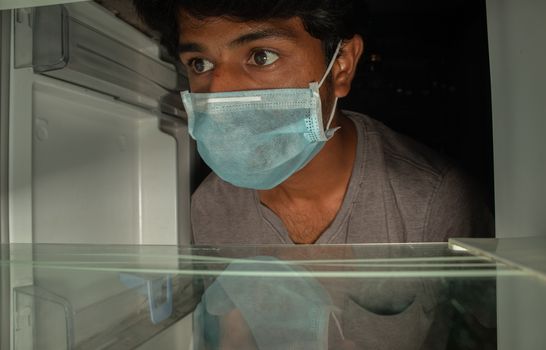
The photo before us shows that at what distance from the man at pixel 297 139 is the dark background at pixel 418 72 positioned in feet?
0.16

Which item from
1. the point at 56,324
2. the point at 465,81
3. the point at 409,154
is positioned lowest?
the point at 56,324

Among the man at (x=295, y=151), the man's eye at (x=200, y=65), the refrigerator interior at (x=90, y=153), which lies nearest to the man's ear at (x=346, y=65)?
the man at (x=295, y=151)

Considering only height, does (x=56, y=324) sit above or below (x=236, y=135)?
below

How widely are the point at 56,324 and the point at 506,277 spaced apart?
0.54 m

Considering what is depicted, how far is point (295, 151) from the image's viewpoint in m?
1.05

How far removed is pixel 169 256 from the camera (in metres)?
0.74

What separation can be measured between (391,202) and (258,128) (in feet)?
1.56

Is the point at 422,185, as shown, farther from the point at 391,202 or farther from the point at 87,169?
the point at 87,169

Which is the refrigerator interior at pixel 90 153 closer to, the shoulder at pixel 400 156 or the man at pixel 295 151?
the man at pixel 295 151

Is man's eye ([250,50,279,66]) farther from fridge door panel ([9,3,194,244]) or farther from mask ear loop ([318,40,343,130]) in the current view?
fridge door panel ([9,3,194,244])

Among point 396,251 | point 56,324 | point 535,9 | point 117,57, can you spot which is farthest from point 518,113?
point 117,57

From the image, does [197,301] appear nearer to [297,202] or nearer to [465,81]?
[297,202]

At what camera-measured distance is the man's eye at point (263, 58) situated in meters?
1.08

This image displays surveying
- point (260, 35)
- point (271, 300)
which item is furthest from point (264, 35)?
point (271, 300)
